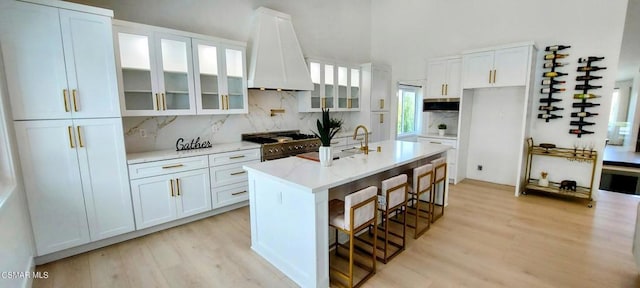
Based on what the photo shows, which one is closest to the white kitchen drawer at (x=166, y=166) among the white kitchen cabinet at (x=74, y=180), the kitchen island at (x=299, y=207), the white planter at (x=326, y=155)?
the white kitchen cabinet at (x=74, y=180)

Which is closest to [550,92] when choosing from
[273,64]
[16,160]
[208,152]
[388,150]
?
[388,150]

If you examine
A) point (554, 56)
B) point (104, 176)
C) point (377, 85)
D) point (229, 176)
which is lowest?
point (229, 176)

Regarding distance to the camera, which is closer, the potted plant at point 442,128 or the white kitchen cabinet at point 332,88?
the white kitchen cabinet at point 332,88

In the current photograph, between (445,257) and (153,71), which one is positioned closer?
(445,257)

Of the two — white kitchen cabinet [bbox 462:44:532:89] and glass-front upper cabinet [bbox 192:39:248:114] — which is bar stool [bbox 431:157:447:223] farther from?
glass-front upper cabinet [bbox 192:39:248:114]

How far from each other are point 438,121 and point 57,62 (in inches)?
216

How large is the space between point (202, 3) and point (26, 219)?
302 centimetres

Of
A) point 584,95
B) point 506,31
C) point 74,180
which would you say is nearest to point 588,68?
point 584,95

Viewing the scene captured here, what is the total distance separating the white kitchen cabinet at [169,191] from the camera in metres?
2.84

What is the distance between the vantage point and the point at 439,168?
323 cm

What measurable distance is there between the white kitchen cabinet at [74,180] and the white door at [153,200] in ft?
0.27

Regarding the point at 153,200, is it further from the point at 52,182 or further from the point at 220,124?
the point at 220,124

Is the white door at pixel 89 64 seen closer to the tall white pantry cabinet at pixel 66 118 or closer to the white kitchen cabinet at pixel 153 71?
the tall white pantry cabinet at pixel 66 118

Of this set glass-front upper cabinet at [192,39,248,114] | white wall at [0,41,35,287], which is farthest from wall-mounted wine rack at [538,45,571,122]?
white wall at [0,41,35,287]
